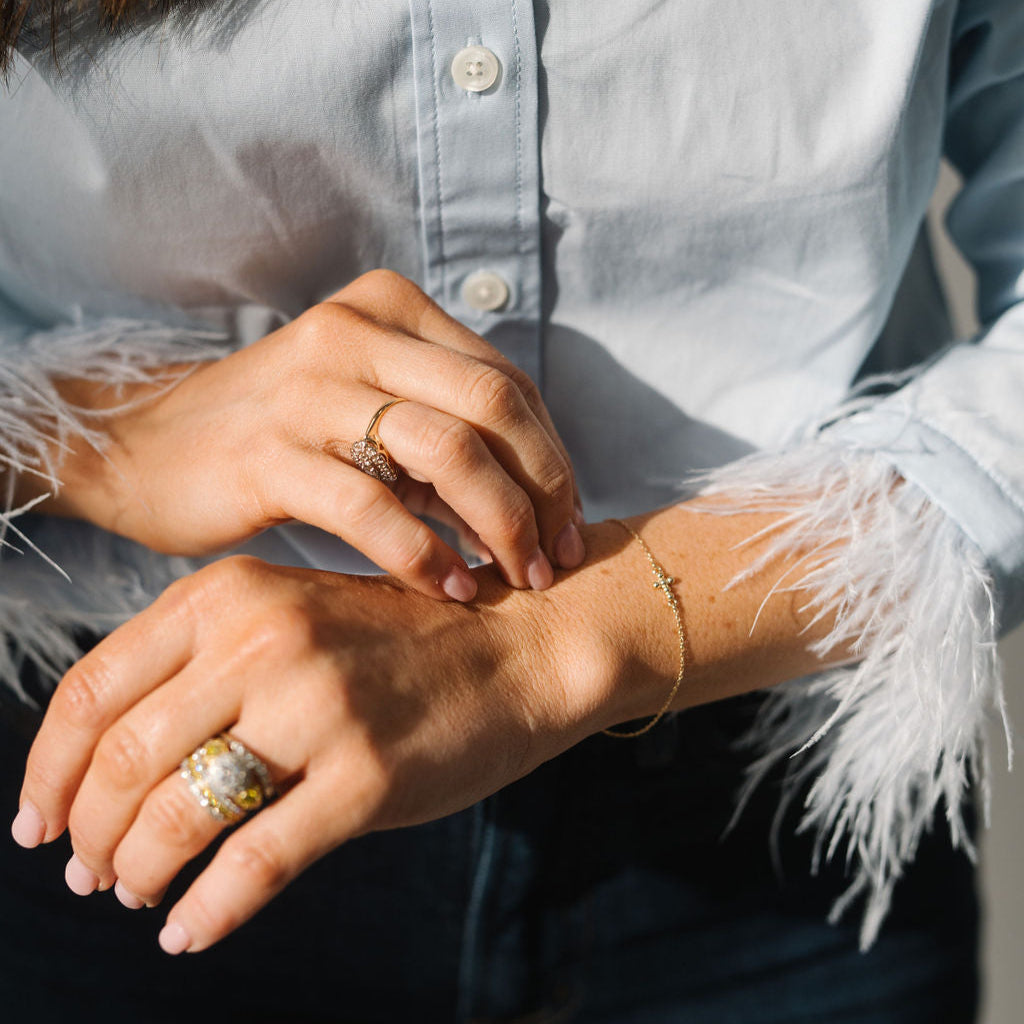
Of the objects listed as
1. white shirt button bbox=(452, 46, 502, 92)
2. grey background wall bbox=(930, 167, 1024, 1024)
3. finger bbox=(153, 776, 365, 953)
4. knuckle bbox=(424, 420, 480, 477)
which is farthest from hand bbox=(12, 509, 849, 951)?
grey background wall bbox=(930, 167, 1024, 1024)

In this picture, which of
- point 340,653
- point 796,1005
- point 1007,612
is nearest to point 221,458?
point 340,653

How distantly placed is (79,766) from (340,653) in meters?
0.19

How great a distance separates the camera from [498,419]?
0.58 metres

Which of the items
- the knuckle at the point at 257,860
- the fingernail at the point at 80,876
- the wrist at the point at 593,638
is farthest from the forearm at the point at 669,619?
the fingernail at the point at 80,876

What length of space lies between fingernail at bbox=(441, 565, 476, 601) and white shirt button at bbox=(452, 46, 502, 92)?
353 mm

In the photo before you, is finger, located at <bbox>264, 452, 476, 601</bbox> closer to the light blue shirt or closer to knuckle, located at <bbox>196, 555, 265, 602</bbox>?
knuckle, located at <bbox>196, 555, 265, 602</bbox>

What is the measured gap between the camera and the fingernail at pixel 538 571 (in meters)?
0.62

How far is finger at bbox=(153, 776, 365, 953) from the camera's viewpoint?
499 mm

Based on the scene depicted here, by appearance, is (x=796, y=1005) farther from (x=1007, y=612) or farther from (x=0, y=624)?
(x=0, y=624)

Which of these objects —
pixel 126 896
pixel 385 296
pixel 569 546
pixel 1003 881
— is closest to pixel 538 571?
pixel 569 546

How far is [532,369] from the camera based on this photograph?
78cm

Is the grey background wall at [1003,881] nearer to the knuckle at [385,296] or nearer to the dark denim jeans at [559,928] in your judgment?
the dark denim jeans at [559,928]

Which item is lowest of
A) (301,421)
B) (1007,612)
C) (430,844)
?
(430,844)

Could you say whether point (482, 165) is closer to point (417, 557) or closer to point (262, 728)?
point (417, 557)
